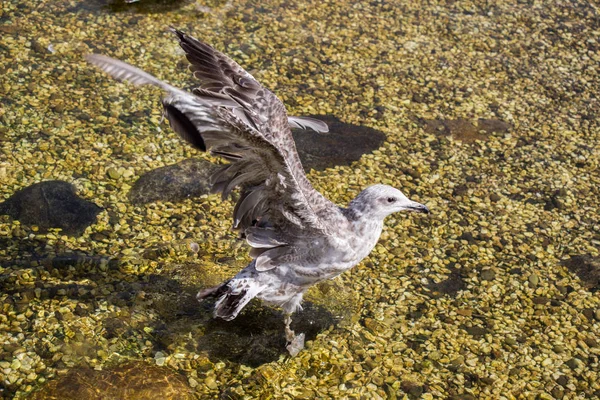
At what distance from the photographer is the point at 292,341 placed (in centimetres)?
490

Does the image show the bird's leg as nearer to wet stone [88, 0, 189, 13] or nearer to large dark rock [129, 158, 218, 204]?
large dark rock [129, 158, 218, 204]

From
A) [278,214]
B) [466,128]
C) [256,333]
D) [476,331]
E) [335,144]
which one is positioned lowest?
[256,333]

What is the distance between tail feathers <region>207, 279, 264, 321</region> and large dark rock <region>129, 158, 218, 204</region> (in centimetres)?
153

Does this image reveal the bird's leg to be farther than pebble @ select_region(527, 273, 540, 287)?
No

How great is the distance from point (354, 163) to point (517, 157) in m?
1.57

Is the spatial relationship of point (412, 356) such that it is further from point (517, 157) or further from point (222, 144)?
point (517, 157)

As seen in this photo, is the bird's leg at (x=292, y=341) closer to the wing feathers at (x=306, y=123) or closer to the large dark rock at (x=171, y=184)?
the wing feathers at (x=306, y=123)

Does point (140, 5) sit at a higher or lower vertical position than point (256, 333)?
higher

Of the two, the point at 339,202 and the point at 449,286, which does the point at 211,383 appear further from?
the point at 339,202

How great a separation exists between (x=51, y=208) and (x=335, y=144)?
8.36 ft

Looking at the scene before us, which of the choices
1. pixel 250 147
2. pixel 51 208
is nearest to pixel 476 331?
pixel 250 147

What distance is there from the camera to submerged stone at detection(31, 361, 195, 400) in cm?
425

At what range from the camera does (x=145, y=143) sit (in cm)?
658

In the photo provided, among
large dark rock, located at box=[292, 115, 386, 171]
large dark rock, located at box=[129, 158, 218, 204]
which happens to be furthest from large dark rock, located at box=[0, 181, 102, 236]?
large dark rock, located at box=[292, 115, 386, 171]
